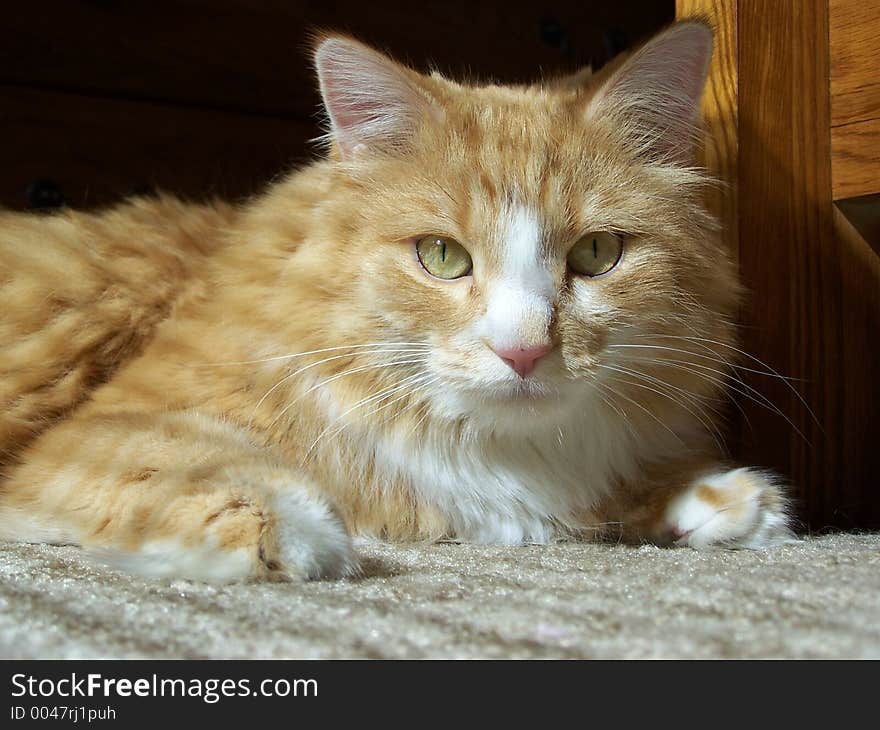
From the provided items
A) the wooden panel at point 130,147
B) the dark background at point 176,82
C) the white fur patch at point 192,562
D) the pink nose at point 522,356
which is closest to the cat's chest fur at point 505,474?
the pink nose at point 522,356

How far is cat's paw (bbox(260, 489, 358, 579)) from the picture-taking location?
99cm

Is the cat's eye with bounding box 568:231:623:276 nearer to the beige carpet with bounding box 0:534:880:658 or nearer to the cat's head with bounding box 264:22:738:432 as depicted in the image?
the cat's head with bounding box 264:22:738:432

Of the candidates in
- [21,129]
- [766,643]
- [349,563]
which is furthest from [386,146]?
[21,129]

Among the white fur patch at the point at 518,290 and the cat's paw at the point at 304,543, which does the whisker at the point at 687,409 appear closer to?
the white fur patch at the point at 518,290

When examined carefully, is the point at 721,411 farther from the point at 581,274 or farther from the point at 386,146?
the point at 386,146

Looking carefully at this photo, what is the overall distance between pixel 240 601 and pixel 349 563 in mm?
193

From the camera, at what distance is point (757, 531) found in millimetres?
1312

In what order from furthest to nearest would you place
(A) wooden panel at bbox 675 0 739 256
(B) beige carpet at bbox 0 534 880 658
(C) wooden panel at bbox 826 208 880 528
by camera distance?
1. (C) wooden panel at bbox 826 208 880 528
2. (A) wooden panel at bbox 675 0 739 256
3. (B) beige carpet at bbox 0 534 880 658

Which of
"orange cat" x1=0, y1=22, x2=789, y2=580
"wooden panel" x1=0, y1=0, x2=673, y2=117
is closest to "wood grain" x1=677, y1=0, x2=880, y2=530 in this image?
"orange cat" x1=0, y1=22, x2=789, y2=580

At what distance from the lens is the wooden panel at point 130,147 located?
219 centimetres

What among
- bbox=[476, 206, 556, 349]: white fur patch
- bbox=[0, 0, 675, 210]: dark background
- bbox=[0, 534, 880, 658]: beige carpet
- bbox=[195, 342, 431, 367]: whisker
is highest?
bbox=[0, 0, 675, 210]: dark background

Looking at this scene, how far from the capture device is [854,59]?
65.1 inches

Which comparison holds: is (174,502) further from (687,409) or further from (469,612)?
(687,409)

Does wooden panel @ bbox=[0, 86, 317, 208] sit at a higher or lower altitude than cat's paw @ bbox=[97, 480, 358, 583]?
higher
